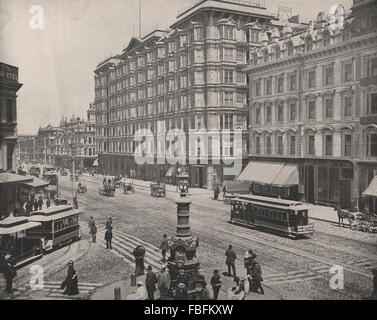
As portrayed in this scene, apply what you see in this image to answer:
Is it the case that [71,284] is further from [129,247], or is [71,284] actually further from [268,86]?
[268,86]

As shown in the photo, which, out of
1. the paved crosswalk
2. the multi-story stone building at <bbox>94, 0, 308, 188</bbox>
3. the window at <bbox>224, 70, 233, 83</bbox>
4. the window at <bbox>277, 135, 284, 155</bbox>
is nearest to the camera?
the paved crosswalk

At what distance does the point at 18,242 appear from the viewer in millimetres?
19719

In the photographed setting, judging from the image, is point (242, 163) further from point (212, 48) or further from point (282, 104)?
point (212, 48)

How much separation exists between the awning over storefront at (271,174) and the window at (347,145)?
17.8 feet

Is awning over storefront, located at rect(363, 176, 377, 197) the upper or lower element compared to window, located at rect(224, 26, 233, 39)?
lower

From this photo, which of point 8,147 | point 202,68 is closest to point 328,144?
point 202,68

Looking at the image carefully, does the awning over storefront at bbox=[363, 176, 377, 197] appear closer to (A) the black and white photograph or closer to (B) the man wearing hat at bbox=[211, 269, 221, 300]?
(A) the black and white photograph

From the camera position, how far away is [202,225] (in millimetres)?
27656

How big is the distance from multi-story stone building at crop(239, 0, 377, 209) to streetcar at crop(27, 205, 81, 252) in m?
21.3

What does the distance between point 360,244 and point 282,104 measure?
19.3m

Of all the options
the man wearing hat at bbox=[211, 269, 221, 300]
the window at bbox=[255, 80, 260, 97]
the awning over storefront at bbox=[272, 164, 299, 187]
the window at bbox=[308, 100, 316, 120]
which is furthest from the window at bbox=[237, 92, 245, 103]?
the man wearing hat at bbox=[211, 269, 221, 300]

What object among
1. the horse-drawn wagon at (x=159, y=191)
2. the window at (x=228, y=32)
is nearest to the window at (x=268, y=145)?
the horse-drawn wagon at (x=159, y=191)

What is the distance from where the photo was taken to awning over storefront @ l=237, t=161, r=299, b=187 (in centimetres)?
3725
